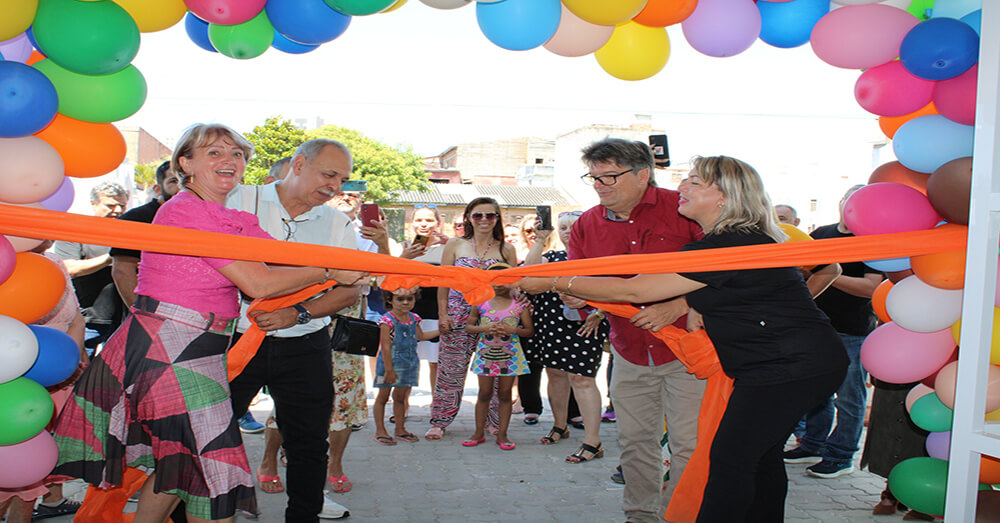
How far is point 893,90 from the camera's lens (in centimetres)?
309

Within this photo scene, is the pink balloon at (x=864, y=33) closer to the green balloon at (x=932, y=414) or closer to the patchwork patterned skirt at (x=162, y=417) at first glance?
the green balloon at (x=932, y=414)

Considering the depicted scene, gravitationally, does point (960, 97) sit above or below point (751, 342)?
above

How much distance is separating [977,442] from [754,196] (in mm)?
1208

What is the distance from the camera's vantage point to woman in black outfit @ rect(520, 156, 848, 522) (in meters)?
2.77

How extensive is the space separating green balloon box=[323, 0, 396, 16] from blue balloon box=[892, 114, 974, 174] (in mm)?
2249

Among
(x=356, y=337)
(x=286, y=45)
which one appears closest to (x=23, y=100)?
(x=286, y=45)

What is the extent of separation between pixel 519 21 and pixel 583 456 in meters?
3.34

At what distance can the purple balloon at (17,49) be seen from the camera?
2.99 meters

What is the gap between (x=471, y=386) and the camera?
315 inches

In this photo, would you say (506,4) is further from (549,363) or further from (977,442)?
(549,363)

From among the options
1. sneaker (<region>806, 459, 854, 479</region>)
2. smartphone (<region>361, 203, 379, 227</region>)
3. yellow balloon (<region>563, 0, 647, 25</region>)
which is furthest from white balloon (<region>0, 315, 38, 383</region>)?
sneaker (<region>806, 459, 854, 479</region>)

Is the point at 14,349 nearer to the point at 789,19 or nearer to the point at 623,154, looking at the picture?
the point at 623,154

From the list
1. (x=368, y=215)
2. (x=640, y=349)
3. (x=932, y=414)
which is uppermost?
(x=368, y=215)

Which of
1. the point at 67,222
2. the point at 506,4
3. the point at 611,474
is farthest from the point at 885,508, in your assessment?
the point at 67,222
